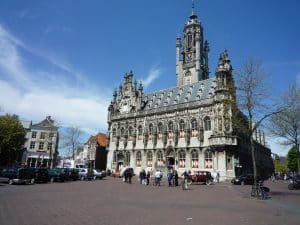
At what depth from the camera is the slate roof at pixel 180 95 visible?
169 feet

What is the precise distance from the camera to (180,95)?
56.5 m

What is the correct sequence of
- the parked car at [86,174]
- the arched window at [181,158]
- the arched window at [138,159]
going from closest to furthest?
the parked car at [86,174] → the arched window at [181,158] → the arched window at [138,159]

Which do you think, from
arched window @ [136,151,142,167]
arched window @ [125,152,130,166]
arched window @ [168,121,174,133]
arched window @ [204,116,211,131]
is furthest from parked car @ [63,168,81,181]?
arched window @ [204,116,211,131]

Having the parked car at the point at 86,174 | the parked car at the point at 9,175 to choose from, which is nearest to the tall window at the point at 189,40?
the parked car at the point at 86,174

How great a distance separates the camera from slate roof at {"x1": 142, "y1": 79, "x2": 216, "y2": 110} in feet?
169

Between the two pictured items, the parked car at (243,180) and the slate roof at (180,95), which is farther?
the slate roof at (180,95)

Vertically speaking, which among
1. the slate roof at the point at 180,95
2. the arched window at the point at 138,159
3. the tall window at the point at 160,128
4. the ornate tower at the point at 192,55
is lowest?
the arched window at the point at 138,159

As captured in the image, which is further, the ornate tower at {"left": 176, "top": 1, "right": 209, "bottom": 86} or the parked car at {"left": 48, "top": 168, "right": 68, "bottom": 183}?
the ornate tower at {"left": 176, "top": 1, "right": 209, "bottom": 86}

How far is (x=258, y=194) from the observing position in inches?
750

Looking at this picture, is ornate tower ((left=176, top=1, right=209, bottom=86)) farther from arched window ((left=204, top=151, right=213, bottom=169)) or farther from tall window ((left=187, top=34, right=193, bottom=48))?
arched window ((left=204, top=151, right=213, bottom=169))

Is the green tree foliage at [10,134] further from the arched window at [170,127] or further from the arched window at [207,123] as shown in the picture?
the arched window at [207,123]

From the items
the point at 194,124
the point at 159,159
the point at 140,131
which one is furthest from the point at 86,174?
the point at 194,124

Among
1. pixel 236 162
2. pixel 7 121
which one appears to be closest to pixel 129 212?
→ pixel 236 162

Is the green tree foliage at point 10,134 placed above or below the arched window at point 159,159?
above
